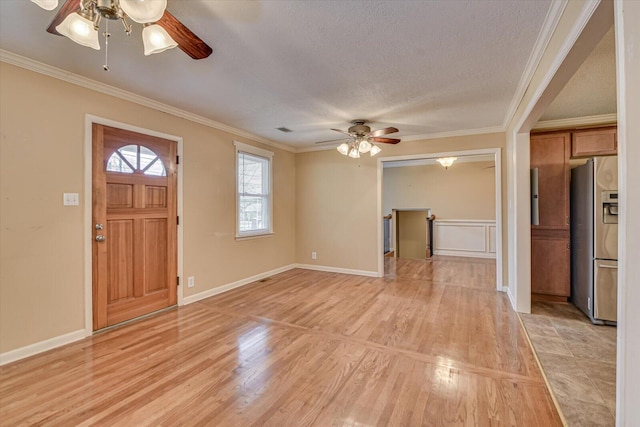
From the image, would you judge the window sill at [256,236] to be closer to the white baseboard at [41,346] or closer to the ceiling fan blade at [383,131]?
the white baseboard at [41,346]

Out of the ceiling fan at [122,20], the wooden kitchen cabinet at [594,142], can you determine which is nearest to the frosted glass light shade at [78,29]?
the ceiling fan at [122,20]

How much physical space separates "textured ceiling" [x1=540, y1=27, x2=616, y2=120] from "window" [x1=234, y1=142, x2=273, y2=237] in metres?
4.07

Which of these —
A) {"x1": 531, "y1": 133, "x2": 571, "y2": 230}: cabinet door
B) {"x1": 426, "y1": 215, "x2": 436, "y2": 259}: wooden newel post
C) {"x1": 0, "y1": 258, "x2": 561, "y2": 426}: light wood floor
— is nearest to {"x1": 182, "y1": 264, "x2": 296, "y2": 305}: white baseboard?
{"x1": 0, "y1": 258, "x2": 561, "y2": 426}: light wood floor

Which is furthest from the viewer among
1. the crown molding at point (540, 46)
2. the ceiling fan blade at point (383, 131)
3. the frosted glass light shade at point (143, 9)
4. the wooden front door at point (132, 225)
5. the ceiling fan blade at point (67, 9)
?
the ceiling fan blade at point (383, 131)

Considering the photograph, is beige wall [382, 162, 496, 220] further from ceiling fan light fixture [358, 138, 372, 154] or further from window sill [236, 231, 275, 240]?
ceiling fan light fixture [358, 138, 372, 154]

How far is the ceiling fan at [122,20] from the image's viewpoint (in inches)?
48.2

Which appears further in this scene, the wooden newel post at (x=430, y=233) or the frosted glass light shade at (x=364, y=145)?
the wooden newel post at (x=430, y=233)

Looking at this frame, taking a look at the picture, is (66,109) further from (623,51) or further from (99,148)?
(623,51)

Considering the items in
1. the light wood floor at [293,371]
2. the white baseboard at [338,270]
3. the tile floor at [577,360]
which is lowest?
the light wood floor at [293,371]

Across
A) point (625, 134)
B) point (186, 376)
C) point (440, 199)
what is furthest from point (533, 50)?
point (440, 199)

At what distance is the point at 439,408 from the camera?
5.74 ft

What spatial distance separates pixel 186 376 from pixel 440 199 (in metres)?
6.84

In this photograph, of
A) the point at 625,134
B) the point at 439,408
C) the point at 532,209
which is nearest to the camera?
the point at 625,134

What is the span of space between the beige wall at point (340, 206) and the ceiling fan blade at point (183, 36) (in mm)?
3765
